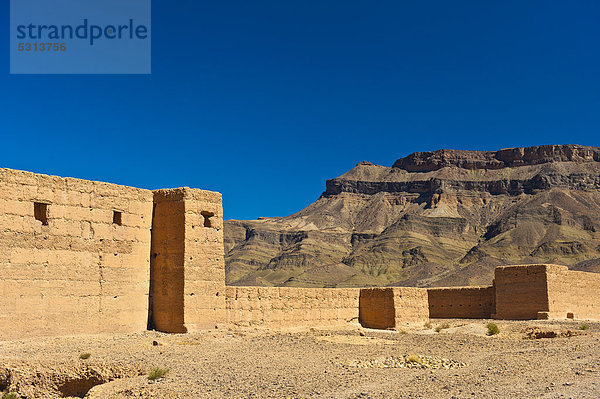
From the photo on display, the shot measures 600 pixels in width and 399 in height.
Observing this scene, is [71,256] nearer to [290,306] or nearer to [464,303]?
[290,306]

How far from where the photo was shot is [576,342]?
1410cm

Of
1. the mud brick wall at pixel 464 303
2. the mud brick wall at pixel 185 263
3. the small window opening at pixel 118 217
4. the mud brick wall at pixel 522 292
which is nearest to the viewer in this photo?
the small window opening at pixel 118 217

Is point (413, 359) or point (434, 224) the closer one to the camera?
point (413, 359)

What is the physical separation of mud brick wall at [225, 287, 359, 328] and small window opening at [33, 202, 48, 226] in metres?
5.14

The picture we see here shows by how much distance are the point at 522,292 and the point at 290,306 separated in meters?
9.98

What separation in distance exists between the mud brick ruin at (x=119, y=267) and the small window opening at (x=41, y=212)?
22mm

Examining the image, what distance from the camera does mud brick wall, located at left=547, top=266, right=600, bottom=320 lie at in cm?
2236

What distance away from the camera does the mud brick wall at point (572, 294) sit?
2236 cm

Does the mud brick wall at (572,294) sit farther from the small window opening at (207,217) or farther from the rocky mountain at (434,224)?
the rocky mountain at (434,224)

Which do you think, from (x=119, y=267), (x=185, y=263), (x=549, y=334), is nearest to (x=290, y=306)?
(x=185, y=263)

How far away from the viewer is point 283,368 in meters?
10.3

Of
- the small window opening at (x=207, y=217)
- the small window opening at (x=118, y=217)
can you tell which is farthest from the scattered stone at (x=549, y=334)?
the small window opening at (x=118, y=217)

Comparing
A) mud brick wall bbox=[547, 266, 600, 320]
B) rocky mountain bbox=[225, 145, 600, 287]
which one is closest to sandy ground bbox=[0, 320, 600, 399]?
mud brick wall bbox=[547, 266, 600, 320]

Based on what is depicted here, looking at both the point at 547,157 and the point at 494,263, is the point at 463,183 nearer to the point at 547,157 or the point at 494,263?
the point at 547,157
